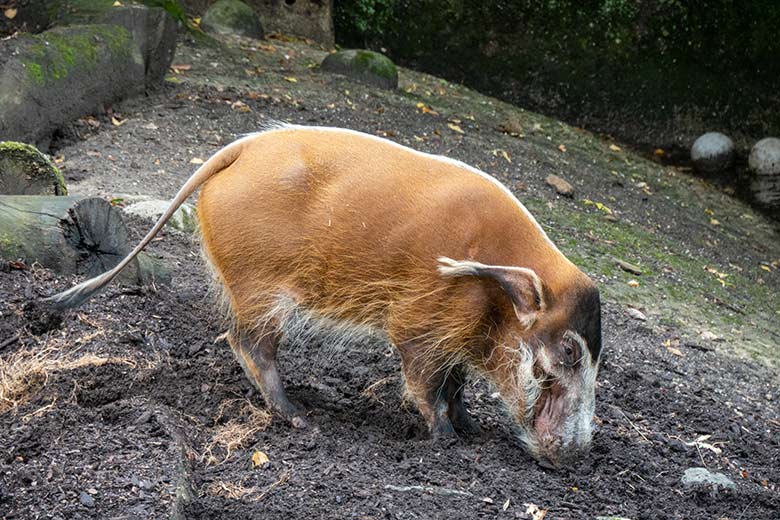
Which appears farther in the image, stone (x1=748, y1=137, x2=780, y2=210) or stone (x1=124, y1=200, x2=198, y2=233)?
stone (x1=748, y1=137, x2=780, y2=210)

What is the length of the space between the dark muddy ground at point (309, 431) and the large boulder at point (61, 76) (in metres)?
1.06

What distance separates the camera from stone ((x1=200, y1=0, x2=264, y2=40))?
1095 centimetres

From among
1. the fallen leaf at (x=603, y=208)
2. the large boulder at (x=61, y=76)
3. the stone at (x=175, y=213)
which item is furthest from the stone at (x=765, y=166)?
the stone at (x=175, y=213)

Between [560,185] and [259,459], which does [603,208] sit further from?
[259,459]

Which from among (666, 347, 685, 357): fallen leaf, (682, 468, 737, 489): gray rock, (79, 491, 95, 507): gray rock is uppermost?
(79, 491, 95, 507): gray rock

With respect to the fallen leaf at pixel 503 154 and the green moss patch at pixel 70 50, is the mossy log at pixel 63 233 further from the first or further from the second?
the fallen leaf at pixel 503 154

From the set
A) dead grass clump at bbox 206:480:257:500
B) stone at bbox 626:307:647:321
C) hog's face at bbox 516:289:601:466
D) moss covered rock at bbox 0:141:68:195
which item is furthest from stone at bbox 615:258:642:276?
dead grass clump at bbox 206:480:257:500

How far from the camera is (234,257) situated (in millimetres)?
4164

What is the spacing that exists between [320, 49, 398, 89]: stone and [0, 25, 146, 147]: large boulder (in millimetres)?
2458

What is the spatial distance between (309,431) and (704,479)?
1.65 m

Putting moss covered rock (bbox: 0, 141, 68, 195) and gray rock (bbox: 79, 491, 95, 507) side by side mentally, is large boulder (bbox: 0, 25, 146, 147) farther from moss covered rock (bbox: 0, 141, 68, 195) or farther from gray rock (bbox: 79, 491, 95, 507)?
gray rock (bbox: 79, 491, 95, 507)

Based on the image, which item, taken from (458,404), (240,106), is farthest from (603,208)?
(458,404)

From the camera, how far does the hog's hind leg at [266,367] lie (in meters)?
4.24

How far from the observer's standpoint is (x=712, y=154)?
1132 cm
